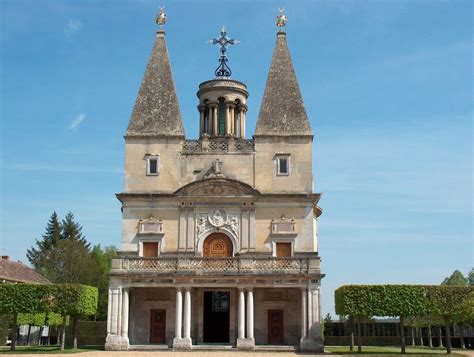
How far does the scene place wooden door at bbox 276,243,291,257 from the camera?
40344mm

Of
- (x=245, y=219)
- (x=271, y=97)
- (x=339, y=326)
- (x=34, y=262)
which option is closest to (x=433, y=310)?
(x=245, y=219)

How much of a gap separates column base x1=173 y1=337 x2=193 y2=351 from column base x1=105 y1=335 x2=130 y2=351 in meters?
3.01

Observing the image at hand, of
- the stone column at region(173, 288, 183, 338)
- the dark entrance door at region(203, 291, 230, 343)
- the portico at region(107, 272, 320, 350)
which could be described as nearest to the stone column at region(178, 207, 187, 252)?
the portico at region(107, 272, 320, 350)

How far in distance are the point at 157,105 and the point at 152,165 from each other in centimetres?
436

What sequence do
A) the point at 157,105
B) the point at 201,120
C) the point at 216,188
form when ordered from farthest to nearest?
the point at 201,120
the point at 157,105
the point at 216,188

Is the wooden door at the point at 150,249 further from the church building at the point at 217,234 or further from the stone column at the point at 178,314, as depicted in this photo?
the stone column at the point at 178,314

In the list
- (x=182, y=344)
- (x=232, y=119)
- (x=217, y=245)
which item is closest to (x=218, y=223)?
(x=217, y=245)

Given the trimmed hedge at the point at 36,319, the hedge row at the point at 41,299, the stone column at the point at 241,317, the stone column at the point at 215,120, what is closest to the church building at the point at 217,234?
the stone column at the point at 241,317

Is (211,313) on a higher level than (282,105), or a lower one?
lower

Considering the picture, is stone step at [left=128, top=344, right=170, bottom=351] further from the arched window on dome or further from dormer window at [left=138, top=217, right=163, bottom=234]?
the arched window on dome

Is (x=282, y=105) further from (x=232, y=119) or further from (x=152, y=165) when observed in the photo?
(x=152, y=165)

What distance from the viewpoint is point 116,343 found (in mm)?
37281

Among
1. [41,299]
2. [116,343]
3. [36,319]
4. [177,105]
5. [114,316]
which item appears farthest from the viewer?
[36,319]

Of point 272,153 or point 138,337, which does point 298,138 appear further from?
point 138,337
